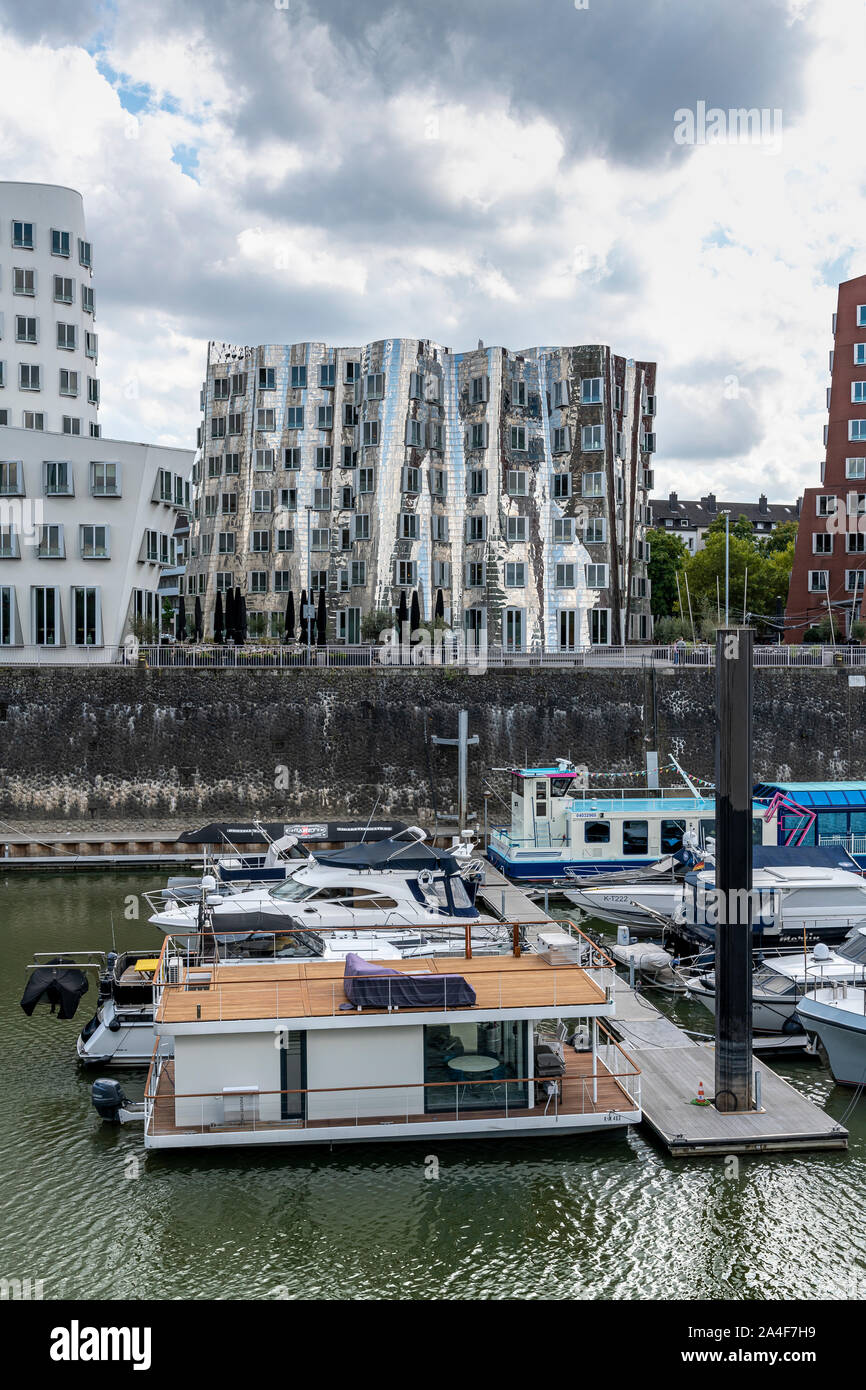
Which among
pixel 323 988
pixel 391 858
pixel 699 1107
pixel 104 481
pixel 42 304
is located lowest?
pixel 699 1107

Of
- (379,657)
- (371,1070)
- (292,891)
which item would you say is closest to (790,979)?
(371,1070)

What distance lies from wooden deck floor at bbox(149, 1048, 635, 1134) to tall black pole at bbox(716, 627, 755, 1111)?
224 centimetres

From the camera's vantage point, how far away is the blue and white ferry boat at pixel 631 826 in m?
37.1

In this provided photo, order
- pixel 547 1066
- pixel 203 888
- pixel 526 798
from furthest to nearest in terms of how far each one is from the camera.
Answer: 1. pixel 526 798
2. pixel 203 888
3. pixel 547 1066

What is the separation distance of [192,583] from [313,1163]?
69086 millimetres

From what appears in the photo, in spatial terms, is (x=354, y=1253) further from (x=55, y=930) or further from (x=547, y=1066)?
(x=55, y=930)

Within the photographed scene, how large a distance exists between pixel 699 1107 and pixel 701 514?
448 feet

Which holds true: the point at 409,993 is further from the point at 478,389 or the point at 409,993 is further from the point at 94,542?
the point at 478,389

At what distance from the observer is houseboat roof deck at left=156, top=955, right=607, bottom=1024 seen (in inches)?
759

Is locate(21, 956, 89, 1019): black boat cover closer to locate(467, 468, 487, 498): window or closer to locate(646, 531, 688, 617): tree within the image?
locate(467, 468, 487, 498): window

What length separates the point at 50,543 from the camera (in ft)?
169

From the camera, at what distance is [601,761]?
2010 inches

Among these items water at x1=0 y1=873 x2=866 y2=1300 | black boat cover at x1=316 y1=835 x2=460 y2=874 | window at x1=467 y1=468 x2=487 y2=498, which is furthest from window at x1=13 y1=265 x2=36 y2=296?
water at x1=0 y1=873 x2=866 y2=1300

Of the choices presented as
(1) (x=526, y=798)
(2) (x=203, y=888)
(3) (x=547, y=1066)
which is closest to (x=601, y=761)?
(1) (x=526, y=798)
